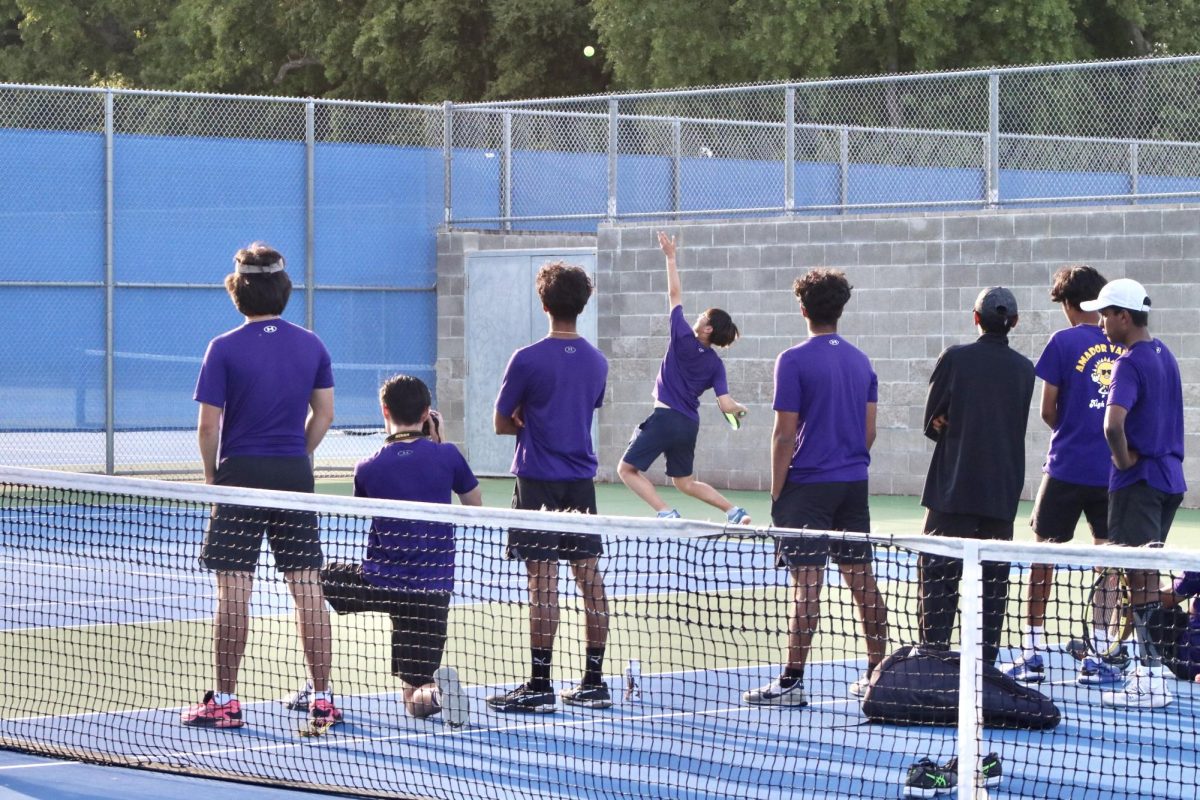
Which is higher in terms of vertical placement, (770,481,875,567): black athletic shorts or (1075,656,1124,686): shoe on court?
(770,481,875,567): black athletic shorts

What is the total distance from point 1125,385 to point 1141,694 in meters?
1.23

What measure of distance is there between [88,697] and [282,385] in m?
1.59

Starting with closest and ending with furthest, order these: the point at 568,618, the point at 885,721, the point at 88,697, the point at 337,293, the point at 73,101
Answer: the point at 885,721, the point at 88,697, the point at 568,618, the point at 73,101, the point at 337,293

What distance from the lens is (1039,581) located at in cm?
804

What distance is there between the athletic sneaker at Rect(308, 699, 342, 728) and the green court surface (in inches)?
266

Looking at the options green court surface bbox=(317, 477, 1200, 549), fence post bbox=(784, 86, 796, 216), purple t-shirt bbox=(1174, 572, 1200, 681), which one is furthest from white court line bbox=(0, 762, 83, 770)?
fence post bbox=(784, 86, 796, 216)

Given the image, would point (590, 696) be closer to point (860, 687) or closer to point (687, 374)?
point (860, 687)

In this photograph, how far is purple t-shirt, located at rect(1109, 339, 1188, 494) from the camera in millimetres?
7555

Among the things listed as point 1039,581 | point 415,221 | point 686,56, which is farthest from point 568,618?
point 686,56

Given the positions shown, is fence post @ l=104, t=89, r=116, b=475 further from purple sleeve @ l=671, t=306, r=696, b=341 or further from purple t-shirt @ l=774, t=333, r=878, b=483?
purple t-shirt @ l=774, t=333, r=878, b=483

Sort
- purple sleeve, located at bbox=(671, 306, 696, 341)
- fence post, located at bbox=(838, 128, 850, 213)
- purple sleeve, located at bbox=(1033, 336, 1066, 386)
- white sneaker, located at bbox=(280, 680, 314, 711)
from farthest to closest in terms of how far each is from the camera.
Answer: fence post, located at bbox=(838, 128, 850, 213) → purple sleeve, located at bbox=(671, 306, 696, 341) → purple sleeve, located at bbox=(1033, 336, 1066, 386) → white sneaker, located at bbox=(280, 680, 314, 711)

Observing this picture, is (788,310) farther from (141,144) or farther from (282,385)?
(282,385)

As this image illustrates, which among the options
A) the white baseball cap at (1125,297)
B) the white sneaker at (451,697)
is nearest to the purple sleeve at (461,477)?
the white sneaker at (451,697)

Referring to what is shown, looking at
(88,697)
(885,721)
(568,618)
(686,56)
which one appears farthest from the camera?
(686,56)
